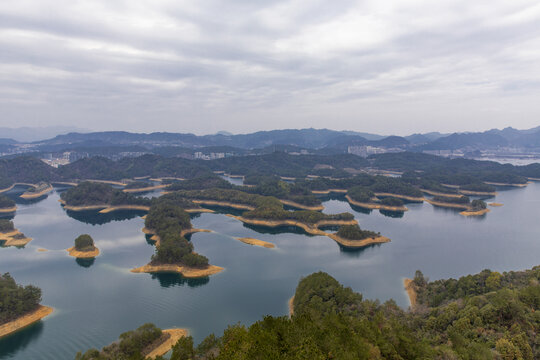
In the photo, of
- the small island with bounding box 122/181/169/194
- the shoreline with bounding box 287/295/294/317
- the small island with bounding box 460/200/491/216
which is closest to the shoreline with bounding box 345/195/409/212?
the small island with bounding box 460/200/491/216

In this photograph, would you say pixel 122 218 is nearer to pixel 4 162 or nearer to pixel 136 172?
pixel 136 172

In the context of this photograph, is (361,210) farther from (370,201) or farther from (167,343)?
(167,343)

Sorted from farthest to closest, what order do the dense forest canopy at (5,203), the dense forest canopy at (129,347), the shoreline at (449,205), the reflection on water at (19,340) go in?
1. the shoreline at (449,205)
2. the dense forest canopy at (5,203)
3. the reflection on water at (19,340)
4. the dense forest canopy at (129,347)

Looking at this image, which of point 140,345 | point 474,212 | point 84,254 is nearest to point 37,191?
point 84,254

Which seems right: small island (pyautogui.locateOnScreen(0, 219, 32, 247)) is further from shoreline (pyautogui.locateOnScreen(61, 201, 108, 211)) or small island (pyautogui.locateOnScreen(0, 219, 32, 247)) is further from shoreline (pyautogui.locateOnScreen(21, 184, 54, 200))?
shoreline (pyautogui.locateOnScreen(21, 184, 54, 200))

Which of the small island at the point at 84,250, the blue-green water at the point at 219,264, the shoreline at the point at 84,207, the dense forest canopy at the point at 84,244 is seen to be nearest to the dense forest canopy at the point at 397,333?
the blue-green water at the point at 219,264

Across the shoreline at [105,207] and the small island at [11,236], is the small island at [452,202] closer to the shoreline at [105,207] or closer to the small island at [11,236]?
the shoreline at [105,207]

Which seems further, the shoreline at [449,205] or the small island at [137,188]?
the small island at [137,188]

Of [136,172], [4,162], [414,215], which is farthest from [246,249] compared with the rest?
[4,162]
